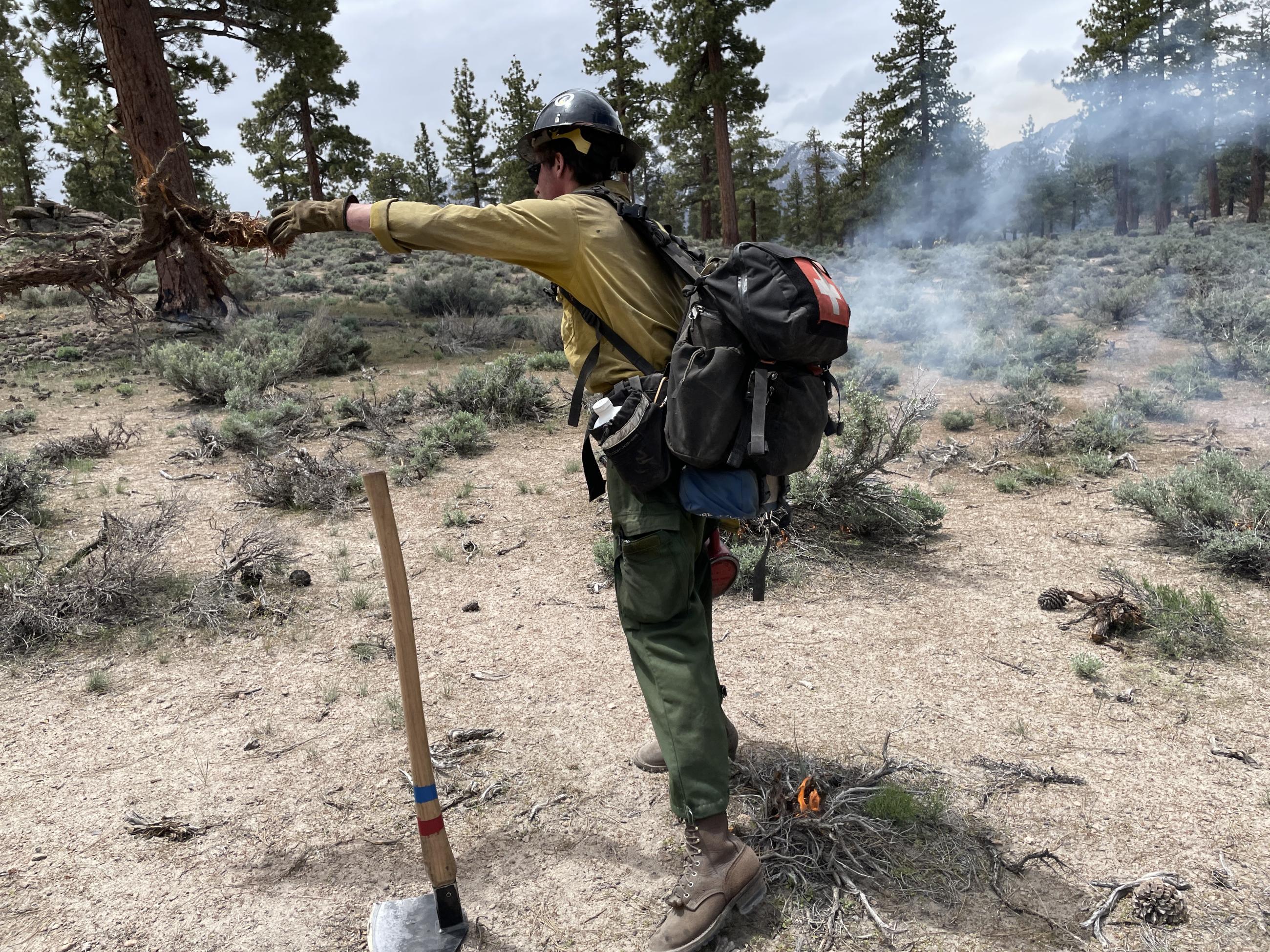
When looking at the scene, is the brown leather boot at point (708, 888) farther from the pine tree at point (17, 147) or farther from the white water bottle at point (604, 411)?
the pine tree at point (17, 147)

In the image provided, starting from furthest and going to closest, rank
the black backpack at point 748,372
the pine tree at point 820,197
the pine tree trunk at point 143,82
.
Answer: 1. the pine tree at point 820,197
2. the pine tree trunk at point 143,82
3. the black backpack at point 748,372

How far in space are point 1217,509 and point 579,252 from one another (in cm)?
441

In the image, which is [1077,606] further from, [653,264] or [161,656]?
[161,656]

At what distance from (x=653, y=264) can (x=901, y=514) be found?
11.1ft

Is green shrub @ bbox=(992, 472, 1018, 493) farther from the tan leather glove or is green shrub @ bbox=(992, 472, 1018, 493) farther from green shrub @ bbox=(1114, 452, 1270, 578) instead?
the tan leather glove

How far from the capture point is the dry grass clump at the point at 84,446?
630cm

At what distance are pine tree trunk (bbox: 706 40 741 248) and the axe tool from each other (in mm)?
20759

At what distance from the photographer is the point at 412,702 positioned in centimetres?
213

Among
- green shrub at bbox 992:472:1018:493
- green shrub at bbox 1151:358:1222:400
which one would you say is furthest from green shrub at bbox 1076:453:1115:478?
green shrub at bbox 1151:358:1222:400

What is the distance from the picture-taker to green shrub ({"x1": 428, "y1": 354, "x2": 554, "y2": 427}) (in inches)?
307

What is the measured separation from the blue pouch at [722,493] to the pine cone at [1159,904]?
1544mm

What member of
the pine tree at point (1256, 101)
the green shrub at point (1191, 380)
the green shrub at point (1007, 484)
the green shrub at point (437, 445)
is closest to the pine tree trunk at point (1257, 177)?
the pine tree at point (1256, 101)

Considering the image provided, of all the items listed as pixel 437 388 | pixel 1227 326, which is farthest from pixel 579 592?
pixel 1227 326

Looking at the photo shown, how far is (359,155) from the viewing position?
28672mm
